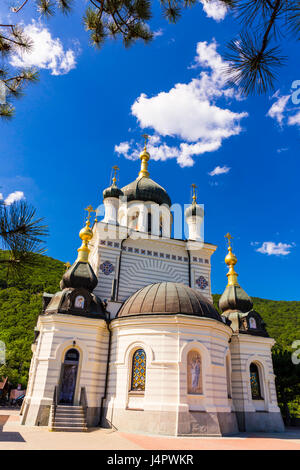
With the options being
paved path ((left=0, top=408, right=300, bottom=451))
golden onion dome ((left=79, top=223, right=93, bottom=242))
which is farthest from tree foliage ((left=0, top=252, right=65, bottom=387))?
paved path ((left=0, top=408, right=300, bottom=451))

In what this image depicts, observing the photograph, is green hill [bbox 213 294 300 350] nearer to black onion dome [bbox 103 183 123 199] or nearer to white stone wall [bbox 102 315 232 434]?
white stone wall [bbox 102 315 232 434]

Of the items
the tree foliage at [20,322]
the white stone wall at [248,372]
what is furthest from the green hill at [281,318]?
the tree foliage at [20,322]

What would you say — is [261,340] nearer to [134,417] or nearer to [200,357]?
[200,357]

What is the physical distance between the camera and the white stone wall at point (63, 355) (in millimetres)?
12703

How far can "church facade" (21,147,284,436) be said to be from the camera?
11.9m

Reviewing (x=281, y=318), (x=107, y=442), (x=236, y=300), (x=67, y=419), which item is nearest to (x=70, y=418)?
(x=67, y=419)

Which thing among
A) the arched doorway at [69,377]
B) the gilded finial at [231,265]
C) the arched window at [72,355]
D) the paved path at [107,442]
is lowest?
the paved path at [107,442]

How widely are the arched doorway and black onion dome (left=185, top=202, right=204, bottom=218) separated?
1196cm

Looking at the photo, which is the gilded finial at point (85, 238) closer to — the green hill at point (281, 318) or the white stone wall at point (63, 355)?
the white stone wall at point (63, 355)

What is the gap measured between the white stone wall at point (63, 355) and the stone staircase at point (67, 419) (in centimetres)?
66

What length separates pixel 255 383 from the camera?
52.5ft

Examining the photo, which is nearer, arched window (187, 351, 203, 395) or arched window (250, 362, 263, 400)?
arched window (187, 351, 203, 395)

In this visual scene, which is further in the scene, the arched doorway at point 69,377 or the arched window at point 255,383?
the arched window at point 255,383
